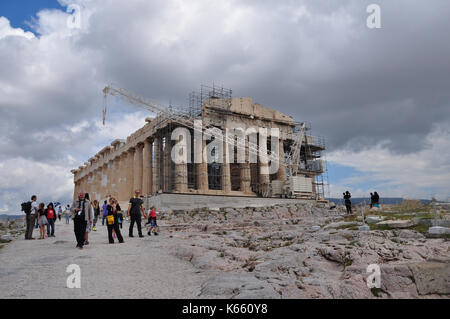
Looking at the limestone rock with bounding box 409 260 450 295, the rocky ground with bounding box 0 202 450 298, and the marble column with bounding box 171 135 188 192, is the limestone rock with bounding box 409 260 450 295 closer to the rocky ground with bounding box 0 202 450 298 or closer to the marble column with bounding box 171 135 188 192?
the rocky ground with bounding box 0 202 450 298

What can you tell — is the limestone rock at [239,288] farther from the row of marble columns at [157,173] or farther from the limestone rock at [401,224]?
the row of marble columns at [157,173]

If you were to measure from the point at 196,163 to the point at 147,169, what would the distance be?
Answer: 22.9ft

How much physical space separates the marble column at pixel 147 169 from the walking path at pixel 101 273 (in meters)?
31.0

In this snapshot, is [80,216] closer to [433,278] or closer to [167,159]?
[433,278]

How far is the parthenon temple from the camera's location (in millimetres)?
40594

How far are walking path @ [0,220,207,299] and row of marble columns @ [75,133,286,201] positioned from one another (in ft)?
88.1

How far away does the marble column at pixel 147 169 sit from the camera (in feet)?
141

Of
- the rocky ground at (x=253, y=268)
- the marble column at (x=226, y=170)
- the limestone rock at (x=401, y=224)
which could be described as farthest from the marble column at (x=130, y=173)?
the limestone rock at (x=401, y=224)

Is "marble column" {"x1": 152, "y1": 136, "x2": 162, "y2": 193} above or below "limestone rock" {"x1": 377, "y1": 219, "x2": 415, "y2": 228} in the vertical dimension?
above

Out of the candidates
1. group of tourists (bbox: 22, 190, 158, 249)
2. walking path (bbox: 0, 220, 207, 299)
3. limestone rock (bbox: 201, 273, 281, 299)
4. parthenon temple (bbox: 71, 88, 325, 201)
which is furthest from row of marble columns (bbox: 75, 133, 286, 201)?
limestone rock (bbox: 201, 273, 281, 299)

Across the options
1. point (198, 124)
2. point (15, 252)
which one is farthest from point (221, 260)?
point (198, 124)

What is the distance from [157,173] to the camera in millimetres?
43969
